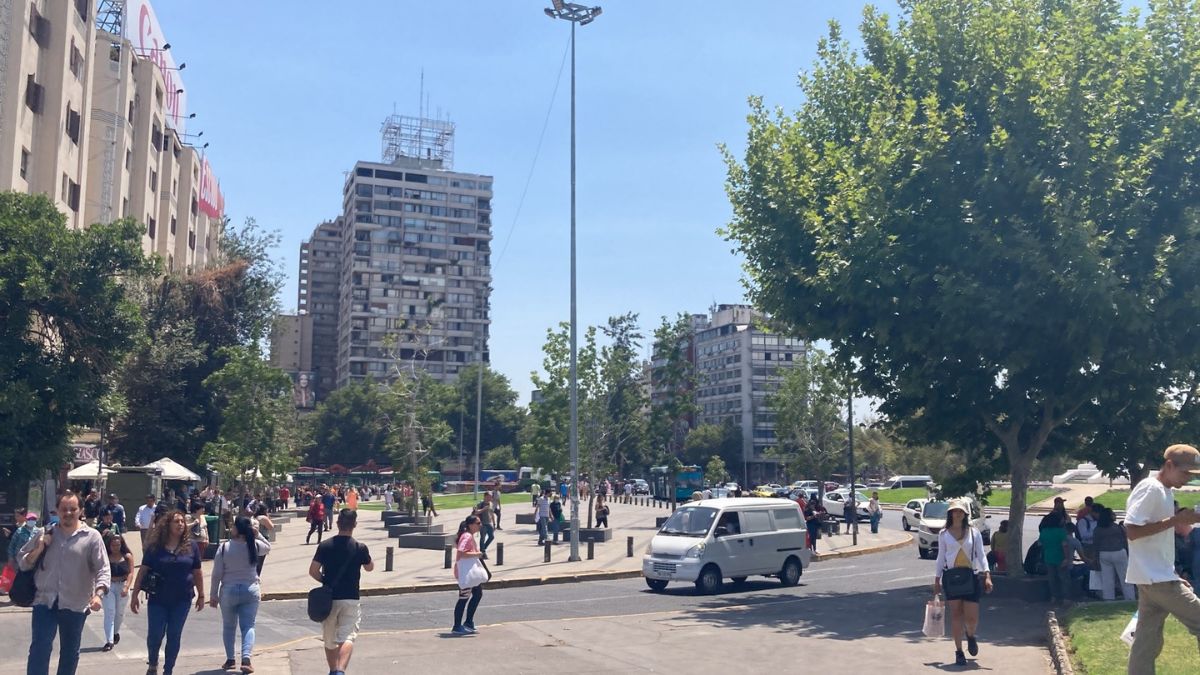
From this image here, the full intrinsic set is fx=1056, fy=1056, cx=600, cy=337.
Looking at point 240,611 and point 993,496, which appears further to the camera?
point 993,496

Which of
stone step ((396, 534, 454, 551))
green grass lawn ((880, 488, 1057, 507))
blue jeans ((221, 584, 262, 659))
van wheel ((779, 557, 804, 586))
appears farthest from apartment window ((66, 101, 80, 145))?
green grass lawn ((880, 488, 1057, 507))

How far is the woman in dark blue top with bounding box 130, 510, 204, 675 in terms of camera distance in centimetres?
947

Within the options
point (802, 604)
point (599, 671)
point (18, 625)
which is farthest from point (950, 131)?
point (18, 625)

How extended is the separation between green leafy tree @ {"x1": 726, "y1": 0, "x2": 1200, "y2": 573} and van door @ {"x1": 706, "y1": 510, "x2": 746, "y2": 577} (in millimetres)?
3831

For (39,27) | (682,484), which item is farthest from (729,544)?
(682,484)

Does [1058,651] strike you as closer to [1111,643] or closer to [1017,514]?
[1111,643]

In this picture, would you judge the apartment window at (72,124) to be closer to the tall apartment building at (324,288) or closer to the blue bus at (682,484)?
the blue bus at (682,484)

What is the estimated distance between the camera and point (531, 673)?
10.9m

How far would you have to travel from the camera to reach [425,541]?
106ft

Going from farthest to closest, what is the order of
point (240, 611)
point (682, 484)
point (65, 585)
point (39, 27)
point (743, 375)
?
point (743, 375) → point (682, 484) → point (39, 27) → point (240, 611) → point (65, 585)

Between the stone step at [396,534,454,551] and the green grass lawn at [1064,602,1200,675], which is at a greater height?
the green grass lawn at [1064,602,1200,675]

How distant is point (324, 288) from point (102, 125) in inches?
4075

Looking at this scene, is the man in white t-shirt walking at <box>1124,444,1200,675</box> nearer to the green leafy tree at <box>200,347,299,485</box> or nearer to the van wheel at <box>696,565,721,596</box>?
the van wheel at <box>696,565,721,596</box>

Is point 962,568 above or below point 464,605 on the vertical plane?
above
